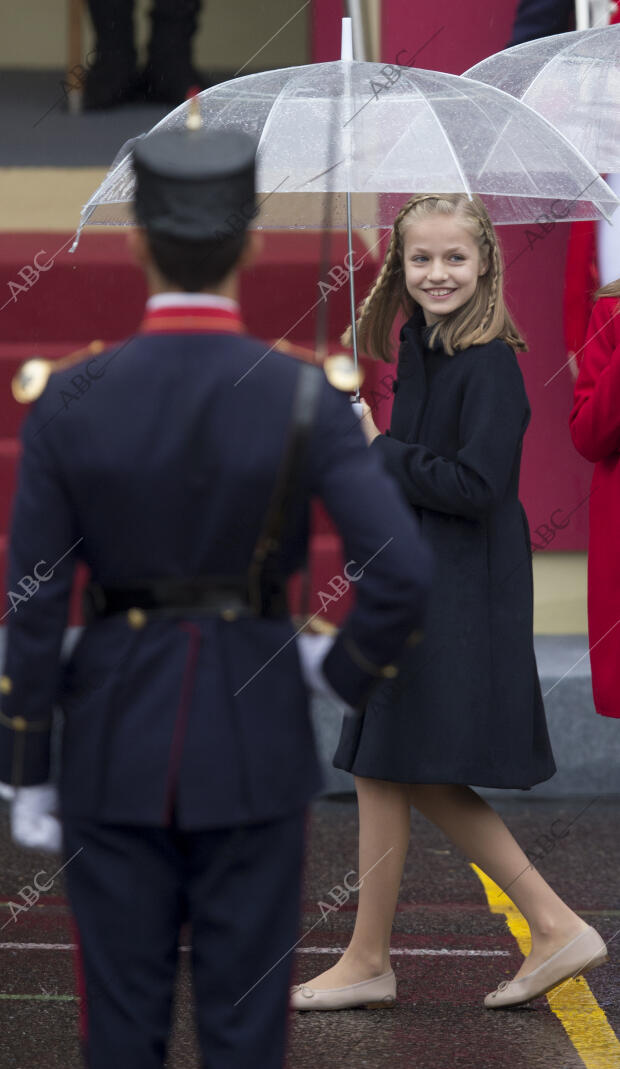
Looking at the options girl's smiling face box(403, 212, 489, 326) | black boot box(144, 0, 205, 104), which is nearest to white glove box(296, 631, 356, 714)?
girl's smiling face box(403, 212, 489, 326)

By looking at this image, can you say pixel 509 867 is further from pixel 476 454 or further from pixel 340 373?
pixel 340 373

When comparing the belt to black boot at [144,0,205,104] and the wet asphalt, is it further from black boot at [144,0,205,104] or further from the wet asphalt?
black boot at [144,0,205,104]

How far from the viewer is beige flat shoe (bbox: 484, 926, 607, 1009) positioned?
380cm

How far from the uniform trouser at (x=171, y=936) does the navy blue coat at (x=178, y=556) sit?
2.4 inches

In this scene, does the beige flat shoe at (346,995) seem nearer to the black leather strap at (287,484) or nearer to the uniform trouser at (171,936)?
the uniform trouser at (171,936)

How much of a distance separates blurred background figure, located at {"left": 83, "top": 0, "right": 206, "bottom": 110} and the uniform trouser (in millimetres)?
9584

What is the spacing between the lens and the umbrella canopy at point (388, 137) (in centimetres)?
383

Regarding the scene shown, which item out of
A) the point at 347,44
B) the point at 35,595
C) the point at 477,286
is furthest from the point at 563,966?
the point at 347,44

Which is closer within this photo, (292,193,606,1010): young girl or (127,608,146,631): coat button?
(127,608,146,631): coat button

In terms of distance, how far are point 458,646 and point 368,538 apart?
1.38 metres

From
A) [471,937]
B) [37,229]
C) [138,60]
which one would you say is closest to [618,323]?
[471,937]

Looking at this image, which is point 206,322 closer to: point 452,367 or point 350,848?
point 452,367

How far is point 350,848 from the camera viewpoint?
536 cm

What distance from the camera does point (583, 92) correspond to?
458 cm
